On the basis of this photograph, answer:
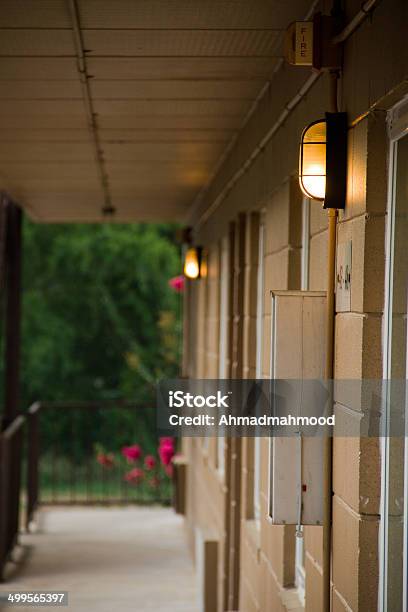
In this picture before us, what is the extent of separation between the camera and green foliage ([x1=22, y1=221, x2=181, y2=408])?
1647 cm

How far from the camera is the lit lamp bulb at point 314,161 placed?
260 centimetres

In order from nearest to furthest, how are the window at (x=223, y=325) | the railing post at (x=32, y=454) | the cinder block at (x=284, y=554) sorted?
the cinder block at (x=284, y=554)
the window at (x=223, y=325)
the railing post at (x=32, y=454)

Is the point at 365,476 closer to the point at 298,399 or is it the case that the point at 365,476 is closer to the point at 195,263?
the point at 298,399

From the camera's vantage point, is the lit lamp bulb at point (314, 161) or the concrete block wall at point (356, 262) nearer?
the concrete block wall at point (356, 262)

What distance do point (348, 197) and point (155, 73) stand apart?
1.49 m

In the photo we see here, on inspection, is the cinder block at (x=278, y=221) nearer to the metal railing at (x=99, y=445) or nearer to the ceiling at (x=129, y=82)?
the ceiling at (x=129, y=82)

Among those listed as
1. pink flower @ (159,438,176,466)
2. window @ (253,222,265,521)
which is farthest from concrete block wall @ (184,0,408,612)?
pink flower @ (159,438,176,466)

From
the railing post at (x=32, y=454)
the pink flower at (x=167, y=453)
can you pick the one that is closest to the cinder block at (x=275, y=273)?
the railing post at (x=32, y=454)

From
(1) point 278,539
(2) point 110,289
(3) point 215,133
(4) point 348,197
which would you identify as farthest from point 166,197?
(2) point 110,289

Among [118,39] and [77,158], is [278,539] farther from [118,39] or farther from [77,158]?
[77,158]

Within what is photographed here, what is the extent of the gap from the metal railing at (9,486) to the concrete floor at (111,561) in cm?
18

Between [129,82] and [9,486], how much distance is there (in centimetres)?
399

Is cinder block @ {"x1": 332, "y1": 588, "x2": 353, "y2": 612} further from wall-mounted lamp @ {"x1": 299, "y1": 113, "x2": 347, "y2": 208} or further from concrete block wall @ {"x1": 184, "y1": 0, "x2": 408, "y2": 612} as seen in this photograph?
wall-mounted lamp @ {"x1": 299, "y1": 113, "x2": 347, "y2": 208}

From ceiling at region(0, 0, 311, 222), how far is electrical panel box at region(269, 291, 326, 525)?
2.96ft
